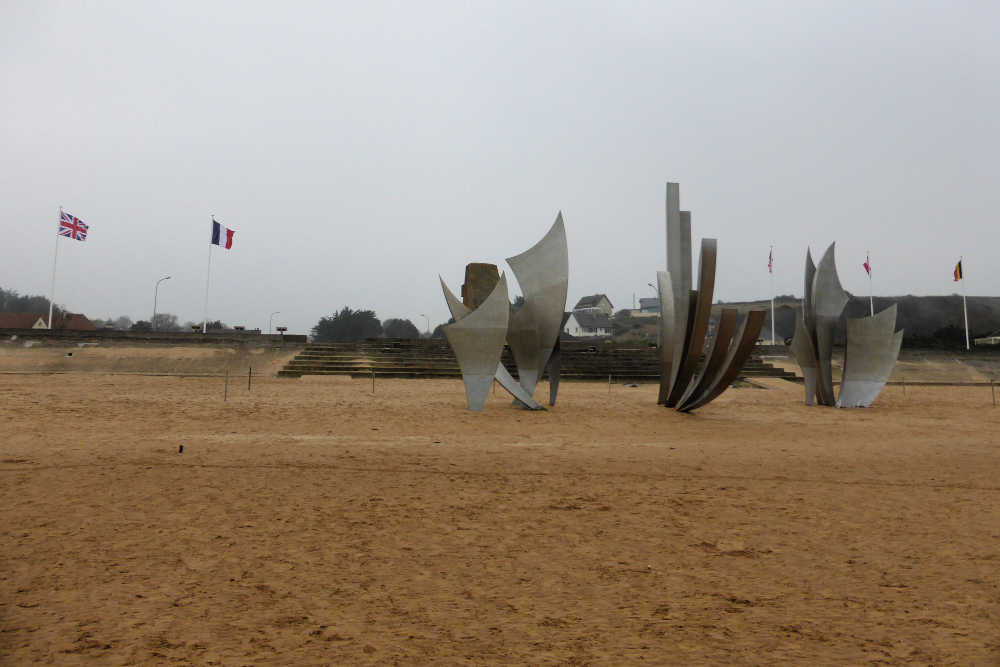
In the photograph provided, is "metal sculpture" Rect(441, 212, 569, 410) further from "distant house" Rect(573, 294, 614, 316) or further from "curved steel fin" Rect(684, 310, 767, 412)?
"distant house" Rect(573, 294, 614, 316)

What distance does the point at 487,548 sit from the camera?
417 centimetres

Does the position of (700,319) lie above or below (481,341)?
above

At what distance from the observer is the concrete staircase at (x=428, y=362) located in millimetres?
22547

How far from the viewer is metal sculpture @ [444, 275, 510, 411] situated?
12.4 meters

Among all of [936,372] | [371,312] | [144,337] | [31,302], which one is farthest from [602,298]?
[31,302]

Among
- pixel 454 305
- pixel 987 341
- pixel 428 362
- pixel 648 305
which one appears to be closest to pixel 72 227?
pixel 428 362

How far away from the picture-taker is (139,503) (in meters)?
4.98

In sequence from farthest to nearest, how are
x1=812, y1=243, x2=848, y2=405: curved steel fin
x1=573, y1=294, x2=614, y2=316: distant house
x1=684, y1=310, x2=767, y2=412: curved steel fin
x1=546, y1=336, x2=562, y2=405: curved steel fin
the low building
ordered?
1. x1=573, y1=294, x2=614, y2=316: distant house
2. the low building
3. x1=812, y1=243, x2=848, y2=405: curved steel fin
4. x1=546, y1=336, x2=562, y2=405: curved steel fin
5. x1=684, y1=310, x2=767, y2=412: curved steel fin

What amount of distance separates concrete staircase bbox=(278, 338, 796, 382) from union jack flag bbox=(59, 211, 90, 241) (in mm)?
10556

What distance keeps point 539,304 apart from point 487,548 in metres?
9.63

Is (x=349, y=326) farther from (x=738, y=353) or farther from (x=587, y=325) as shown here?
(x=738, y=353)

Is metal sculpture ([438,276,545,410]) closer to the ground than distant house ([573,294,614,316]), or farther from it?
closer to the ground

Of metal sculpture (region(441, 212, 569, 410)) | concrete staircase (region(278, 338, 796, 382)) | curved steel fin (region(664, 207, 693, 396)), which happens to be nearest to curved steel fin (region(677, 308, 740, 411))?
curved steel fin (region(664, 207, 693, 396))

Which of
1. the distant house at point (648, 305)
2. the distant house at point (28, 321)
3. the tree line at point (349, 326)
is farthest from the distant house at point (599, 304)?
the distant house at point (28, 321)
